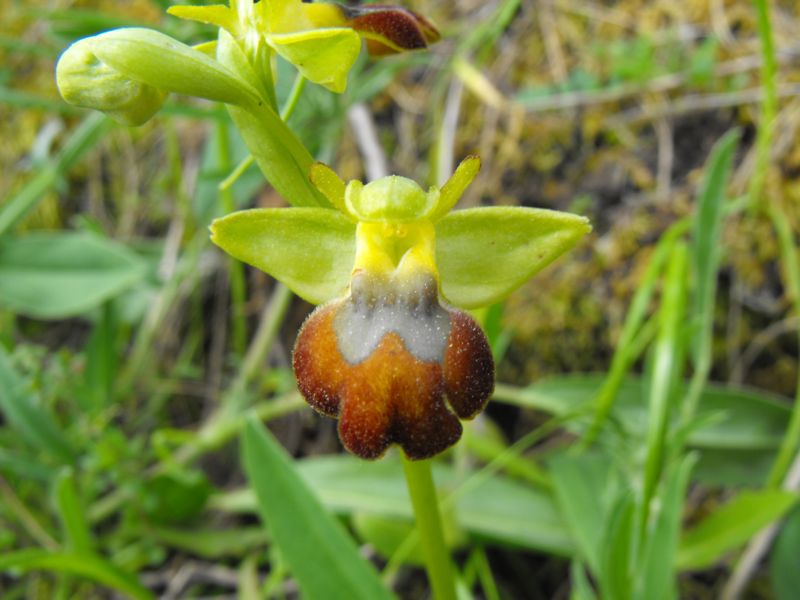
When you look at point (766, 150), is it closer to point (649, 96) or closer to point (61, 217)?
point (649, 96)

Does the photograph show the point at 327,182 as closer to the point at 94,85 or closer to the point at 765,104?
the point at 94,85

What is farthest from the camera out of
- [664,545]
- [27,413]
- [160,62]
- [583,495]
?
[27,413]

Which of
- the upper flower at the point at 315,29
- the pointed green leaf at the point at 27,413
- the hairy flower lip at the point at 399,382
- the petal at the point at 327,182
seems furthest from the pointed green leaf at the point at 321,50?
the pointed green leaf at the point at 27,413

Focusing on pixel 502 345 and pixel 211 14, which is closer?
pixel 211 14

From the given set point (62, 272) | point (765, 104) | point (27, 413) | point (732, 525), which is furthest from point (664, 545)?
point (62, 272)

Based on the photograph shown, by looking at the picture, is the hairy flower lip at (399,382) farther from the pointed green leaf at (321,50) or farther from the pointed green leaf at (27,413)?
the pointed green leaf at (27,413)
